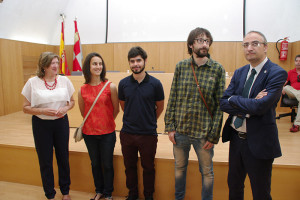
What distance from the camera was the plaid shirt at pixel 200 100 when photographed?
161cm

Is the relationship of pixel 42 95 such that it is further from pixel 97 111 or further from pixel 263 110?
pixel 263 110

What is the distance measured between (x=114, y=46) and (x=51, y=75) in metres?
4.21

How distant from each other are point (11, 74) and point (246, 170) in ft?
17.1

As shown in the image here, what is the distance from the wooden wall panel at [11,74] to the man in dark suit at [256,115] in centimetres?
491

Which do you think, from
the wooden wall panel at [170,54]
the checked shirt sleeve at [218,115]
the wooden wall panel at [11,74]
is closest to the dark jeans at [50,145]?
the checked shirt sleeve at [218,115]

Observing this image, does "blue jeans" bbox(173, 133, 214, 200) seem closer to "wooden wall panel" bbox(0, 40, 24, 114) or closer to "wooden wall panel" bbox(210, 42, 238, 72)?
"wooden wall panel" bbox(210, 42, 238, 72)

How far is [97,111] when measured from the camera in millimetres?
1942

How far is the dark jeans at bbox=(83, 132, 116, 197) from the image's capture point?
1970mm

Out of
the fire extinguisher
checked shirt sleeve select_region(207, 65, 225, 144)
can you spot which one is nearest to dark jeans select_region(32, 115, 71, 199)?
checked shirt sleeve select_region(207, 65, 225, 144)

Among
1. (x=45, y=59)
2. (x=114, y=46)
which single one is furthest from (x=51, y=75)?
(x=114, y=46)

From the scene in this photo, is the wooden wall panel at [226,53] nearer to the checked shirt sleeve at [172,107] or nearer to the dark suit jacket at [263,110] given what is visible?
the checked shirt sleeve at [172,107]

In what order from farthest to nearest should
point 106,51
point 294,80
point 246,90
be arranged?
point 106,51, point 294,80, point 246,90

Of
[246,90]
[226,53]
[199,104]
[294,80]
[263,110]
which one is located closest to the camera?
[263,110]

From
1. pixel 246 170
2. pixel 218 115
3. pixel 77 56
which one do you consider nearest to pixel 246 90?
pixel 218 115
